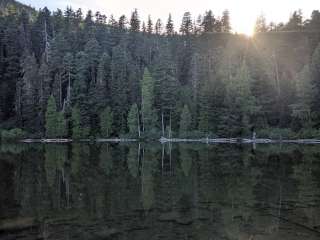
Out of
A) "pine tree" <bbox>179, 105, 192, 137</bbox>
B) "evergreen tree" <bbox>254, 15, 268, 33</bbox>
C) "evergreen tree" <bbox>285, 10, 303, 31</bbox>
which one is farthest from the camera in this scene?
"evergreen tree" <bbox>254, 15, 268, 33</bbox>

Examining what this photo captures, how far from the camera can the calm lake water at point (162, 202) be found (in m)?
12.2

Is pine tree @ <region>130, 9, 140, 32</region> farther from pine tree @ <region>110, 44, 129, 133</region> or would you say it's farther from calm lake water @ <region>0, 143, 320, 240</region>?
calm lake water @ <region>0, 143, 320, 240</region>

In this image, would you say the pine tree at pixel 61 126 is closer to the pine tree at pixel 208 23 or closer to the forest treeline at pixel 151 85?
the forest treeline at pixel 151 85

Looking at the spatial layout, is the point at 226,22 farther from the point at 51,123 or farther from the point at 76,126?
the point at 51,123

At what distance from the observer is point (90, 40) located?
83062 mm

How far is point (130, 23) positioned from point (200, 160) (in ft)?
287

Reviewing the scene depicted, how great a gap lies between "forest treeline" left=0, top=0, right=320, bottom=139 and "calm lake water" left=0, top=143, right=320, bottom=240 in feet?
118

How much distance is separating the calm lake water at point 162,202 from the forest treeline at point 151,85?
35893 mm

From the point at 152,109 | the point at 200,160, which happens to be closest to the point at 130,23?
the point at 152,109

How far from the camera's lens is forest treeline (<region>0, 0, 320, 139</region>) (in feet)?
207

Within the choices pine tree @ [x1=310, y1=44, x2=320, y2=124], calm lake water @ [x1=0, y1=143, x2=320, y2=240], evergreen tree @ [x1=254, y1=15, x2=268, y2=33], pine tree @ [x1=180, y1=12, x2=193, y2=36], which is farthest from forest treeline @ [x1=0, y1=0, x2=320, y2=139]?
calm lake water @ [x1=0, y1=143, x2=320, y2=240]

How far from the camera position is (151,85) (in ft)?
230

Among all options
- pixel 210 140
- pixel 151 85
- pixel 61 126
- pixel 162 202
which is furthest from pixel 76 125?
pixel 162 202

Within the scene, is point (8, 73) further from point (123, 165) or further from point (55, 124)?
point (123, 165)
